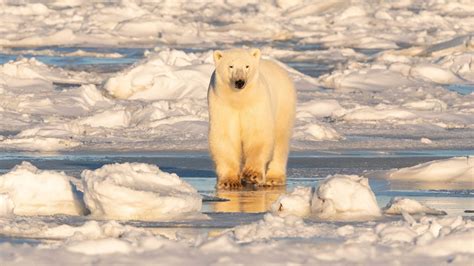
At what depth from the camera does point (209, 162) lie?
30.9 feet

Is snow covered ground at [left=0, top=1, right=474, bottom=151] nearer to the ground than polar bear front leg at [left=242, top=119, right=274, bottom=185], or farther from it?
nearer to the ground

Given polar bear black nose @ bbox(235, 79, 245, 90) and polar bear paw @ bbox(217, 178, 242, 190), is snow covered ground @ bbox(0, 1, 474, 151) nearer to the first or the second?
polar bear paw @ bbox(217, 178, 242, 190)

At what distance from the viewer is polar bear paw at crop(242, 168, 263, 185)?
323 inches

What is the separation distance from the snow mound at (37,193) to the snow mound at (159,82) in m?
7.63

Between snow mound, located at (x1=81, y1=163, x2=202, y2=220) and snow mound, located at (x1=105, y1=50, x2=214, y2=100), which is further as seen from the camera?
snow mound, located at (x1=105, y1=50, x2=214, y2=100)

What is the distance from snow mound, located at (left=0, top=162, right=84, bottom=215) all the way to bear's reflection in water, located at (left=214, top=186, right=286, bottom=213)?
779mm

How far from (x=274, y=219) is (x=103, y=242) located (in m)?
1.14

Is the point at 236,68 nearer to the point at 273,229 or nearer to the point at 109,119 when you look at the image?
the point at 273,229

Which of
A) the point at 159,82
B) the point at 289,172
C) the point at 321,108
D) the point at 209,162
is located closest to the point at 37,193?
the point at 289,172

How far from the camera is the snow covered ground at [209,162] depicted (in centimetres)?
485

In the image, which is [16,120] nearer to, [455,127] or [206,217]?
[455,127]

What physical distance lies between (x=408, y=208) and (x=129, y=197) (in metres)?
1.42

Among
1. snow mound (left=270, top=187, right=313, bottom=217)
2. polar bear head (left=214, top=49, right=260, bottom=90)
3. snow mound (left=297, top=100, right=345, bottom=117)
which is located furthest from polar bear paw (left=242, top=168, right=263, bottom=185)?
snow mound (left=297, top=100, right=345, bottom=117)

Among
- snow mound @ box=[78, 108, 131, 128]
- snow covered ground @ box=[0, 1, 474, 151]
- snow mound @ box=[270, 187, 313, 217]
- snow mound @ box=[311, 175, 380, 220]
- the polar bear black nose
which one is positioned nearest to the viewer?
snow mound @ box=[311, 175, 380, 220]
